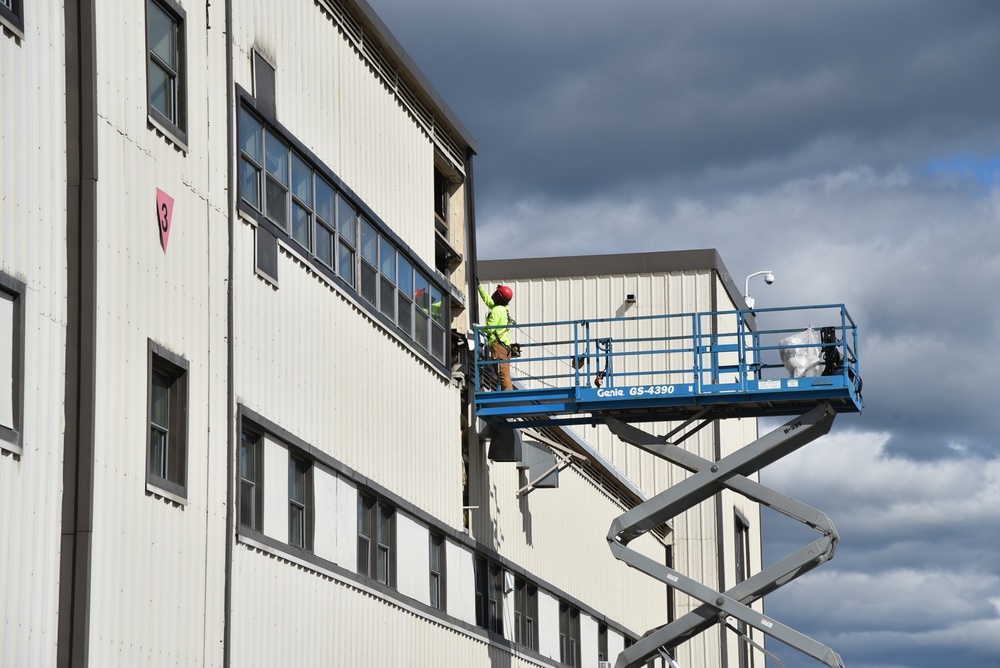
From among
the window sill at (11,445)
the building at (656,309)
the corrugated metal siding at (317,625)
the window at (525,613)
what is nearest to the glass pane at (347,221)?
the corrugated metal siding at (317,625)

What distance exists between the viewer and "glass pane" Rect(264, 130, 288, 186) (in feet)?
71.0

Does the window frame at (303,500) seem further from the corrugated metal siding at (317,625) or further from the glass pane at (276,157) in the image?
the glass pane at (276,157)

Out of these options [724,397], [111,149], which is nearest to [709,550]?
[724,397]

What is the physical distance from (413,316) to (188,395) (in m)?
10.1

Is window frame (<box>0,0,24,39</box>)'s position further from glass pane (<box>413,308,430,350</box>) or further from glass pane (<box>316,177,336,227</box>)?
glass pane (<box>413,308,430,350</box>)

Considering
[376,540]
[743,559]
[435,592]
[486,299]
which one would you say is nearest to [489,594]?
[435,592]

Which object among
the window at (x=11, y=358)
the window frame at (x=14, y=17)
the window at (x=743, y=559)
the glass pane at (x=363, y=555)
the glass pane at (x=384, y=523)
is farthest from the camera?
the window at (x=743, y=559)

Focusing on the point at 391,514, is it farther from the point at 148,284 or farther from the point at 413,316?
the point at 148,284

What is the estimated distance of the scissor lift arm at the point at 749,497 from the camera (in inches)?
1103

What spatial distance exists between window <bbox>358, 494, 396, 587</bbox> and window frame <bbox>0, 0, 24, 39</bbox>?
11.0 meters

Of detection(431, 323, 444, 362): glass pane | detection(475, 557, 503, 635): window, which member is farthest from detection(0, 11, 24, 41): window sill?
detection(475, 557, 503, 635): window

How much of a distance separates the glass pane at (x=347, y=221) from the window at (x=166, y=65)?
5947 mm

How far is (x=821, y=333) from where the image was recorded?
27562mm

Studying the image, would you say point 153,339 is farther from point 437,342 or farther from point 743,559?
point 743,559
